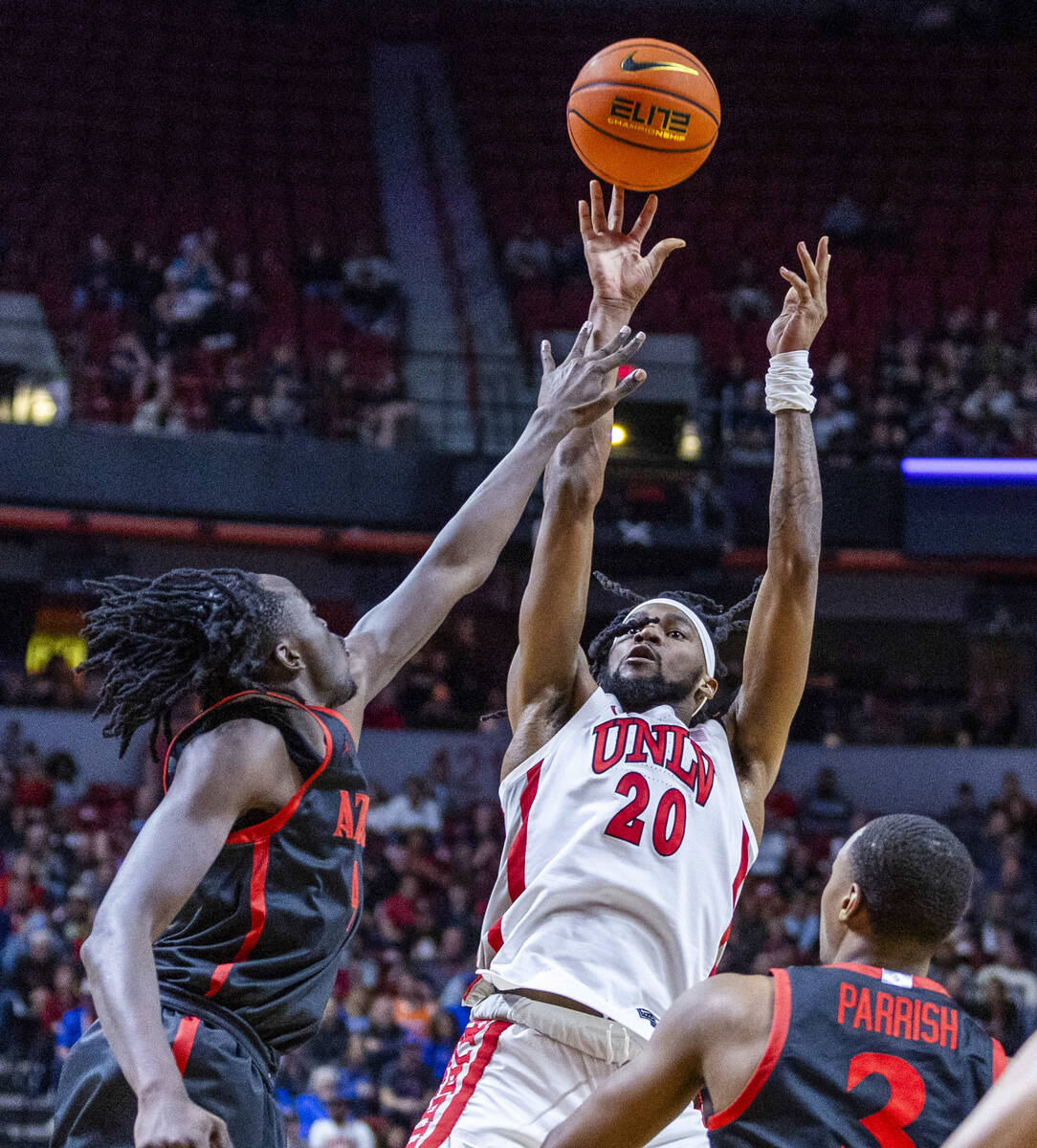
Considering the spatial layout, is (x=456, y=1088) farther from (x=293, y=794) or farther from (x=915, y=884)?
(x=915, y=884)

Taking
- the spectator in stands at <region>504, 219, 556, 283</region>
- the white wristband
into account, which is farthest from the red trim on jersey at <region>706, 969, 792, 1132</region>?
the spectator in stands at <region>504, 219, 556, 283</region>

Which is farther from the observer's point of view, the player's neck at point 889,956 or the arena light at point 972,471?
the arena light at point 972,471

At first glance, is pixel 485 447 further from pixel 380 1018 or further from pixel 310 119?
pixel 310 119

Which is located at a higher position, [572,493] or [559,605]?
[572,493]

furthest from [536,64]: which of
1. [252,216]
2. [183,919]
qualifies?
[183,919]

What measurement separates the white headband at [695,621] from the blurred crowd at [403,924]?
520 cm

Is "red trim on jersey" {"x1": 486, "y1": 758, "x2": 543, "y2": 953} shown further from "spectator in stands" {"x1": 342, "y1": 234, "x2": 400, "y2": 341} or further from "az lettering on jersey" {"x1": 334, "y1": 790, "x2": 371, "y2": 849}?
"spectator in stands" {"x1": 342, "y1": 234, "x2": 400, "y2": 341}

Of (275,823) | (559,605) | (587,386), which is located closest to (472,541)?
(559,605)

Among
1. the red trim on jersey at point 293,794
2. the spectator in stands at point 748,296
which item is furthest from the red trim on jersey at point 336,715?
the spectator in stands at point 748,296

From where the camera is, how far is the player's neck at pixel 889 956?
255cm

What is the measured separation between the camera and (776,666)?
382 cm

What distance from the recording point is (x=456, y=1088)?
10.8ft

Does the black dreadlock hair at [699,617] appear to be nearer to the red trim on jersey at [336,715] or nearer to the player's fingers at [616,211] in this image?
the player's fingers at [616,211]

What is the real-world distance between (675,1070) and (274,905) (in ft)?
2.63
